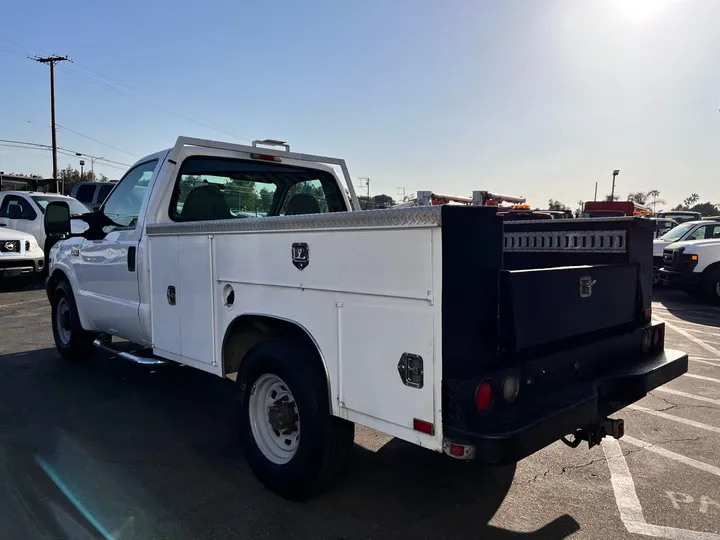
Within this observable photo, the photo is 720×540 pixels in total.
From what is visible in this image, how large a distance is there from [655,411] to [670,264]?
9.09m

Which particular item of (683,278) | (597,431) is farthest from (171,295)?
(683,278)

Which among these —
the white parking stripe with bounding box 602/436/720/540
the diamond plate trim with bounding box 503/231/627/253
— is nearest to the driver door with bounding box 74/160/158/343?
the diamond plate trim with bounding box 503/231/627/253

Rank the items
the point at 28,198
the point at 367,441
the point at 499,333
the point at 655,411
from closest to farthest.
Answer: the point at 499,333 → the point at 367,441 → the point at 655,411 → the point at 28,198

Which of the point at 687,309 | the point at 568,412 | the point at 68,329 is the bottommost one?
the point at 687,309

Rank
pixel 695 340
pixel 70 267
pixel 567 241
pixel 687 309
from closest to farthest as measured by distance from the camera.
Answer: pixel 567 241 → pixel 70 267 → pixel 695 340 → pixel 687 309

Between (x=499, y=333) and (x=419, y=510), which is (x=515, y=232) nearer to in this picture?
(x=499, y=333)

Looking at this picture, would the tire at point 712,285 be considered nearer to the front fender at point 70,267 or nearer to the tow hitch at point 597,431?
the tow hitch at point 597,431

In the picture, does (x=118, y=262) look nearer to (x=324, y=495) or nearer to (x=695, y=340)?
(x=324, y=495)

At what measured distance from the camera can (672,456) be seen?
4.08m

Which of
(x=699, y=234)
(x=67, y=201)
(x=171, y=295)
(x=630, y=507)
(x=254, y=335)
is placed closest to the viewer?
(x=630, y=507)

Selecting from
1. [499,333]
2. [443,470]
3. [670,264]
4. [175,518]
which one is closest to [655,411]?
[443,470]

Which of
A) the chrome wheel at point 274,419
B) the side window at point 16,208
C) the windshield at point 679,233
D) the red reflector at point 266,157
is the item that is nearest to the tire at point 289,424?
the chrome wheel at point 274,419

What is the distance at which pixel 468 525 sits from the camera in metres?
3.11

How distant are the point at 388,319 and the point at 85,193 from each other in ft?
63.0
